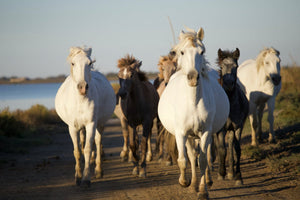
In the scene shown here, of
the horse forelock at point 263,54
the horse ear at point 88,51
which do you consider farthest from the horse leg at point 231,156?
the horse forelock at point 263,54

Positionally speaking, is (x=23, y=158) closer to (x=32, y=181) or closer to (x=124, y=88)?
(x=32, y=181)

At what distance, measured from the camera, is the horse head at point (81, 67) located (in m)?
6.13

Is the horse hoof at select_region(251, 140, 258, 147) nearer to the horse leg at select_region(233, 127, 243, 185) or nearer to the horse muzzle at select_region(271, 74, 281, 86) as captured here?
the horse muzzle at select_region(271, 74, 281, 86)

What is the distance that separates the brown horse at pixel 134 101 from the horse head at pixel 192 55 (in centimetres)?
A: 240

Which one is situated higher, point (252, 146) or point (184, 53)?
point (184, 53)

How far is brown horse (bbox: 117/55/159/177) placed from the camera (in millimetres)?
7348

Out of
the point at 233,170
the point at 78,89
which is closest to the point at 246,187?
the point at 233,170

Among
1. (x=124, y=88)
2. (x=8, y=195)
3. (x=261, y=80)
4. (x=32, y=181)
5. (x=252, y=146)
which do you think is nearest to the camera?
(x=8, y=195)

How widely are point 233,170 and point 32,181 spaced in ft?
13.3

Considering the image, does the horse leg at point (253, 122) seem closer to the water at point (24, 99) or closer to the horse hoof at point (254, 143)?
the horse hoof at point (254, 143)

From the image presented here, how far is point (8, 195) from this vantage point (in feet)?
19.2

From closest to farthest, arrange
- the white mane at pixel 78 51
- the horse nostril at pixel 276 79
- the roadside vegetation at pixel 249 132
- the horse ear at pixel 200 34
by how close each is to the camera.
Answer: the horse ear at pixel 200 34 → the white mane at pixel 78 51 → the roadside vegetation at pixel 249 132 → the horse nostril at pixel 276 79

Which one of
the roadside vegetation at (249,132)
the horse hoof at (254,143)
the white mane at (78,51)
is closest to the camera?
the white mane at (78,51)

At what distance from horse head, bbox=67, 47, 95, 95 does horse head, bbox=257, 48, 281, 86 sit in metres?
→ 5.36
